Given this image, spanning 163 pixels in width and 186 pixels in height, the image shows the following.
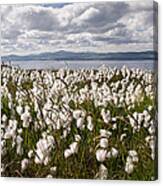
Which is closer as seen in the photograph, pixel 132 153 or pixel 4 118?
pixel 132 153

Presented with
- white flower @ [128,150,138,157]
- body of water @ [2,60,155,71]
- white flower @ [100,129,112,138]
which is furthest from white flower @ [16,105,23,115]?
white flower @ [128,150,138,157]

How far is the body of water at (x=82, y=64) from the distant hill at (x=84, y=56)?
1cm

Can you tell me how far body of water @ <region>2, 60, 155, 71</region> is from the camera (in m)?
2.15

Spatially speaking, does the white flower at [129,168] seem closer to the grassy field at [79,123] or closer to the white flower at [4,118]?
the grassy field at [79,123]

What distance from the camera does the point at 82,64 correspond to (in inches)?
86.6

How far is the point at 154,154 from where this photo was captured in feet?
7.00

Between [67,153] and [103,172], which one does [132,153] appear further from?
[67,153]

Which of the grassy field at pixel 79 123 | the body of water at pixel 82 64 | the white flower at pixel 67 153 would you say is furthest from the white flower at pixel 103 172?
the body of water at pixel 82 64

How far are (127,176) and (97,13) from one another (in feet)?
1.76

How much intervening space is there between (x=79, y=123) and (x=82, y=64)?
→ 19 cm

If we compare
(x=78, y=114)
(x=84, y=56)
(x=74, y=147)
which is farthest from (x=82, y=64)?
(x=74, y=147)

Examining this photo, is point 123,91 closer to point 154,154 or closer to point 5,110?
point 154,154

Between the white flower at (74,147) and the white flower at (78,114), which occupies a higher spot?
the white flower at (78,114)

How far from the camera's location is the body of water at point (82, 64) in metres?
2.15
